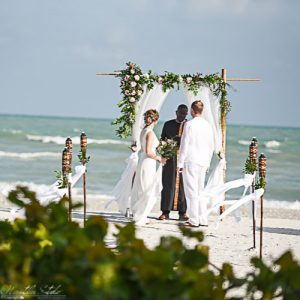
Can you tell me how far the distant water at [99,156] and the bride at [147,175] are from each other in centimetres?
1049

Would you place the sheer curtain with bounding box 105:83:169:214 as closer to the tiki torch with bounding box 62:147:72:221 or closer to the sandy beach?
the sandy beach


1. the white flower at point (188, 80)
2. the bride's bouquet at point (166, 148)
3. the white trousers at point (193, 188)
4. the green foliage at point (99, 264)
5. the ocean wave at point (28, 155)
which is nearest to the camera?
the green foliage at point (99, 264)

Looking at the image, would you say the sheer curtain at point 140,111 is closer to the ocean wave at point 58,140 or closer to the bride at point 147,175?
the bride at point 147,175

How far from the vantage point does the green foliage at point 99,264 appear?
1614 millimetres

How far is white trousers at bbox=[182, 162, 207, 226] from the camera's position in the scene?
468 inches

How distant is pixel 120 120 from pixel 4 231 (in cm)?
1073

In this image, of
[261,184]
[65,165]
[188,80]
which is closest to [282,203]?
[188,80]

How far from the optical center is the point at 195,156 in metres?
11.8

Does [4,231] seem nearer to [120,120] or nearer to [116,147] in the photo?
[120,120]

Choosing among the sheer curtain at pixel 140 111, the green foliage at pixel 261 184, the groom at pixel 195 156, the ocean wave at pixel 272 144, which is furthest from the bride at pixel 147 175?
the ocean wave at pixel 272 144

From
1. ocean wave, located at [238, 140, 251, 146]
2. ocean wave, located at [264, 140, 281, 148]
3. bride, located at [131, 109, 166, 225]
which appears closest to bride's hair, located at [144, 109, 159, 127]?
bride, located at [131, 109, 166, 225]

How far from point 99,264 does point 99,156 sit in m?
37.8

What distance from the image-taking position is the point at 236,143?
50.2 metres

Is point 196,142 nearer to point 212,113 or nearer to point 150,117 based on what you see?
point 150,117
